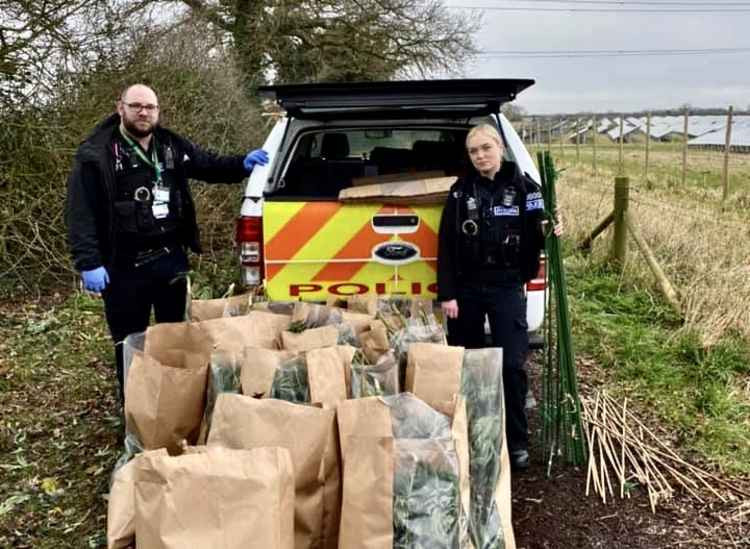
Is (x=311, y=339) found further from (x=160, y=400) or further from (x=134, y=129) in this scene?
(x=134, y=129)

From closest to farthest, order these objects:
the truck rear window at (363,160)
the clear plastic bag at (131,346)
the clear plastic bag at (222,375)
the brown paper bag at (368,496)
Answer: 1. the brown paper bag at (368,496)
2. the clear plastic bag at (222,375)
3. the clear plastic bag at (131,346)
4. the truck rear window at (363,160)

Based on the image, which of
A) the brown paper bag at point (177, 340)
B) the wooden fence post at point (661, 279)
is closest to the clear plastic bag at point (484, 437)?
the brown paper bag at point (177, 340)

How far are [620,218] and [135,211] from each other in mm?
4813

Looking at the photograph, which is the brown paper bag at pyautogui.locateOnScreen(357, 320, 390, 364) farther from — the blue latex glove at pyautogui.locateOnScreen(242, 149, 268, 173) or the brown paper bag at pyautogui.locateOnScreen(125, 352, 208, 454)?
the blue latex glove at pyautogui.locateOnScreen(242, 149, 268, 173)

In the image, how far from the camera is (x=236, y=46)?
1639 centimetres

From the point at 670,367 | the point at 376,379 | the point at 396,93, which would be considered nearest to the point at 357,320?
the point at 376,379

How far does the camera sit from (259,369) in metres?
2.44

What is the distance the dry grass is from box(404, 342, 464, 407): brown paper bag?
3.04 m

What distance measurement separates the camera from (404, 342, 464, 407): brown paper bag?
2.49 m

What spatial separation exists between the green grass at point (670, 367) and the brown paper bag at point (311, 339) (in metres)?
2.07

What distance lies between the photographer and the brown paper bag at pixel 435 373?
8.18ft

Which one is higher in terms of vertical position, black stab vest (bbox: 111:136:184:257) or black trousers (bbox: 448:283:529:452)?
black stab vest (bbox: 111:136:184:257)

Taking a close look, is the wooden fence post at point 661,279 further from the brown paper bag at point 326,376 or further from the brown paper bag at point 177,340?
the brown paper bag at point 177,340

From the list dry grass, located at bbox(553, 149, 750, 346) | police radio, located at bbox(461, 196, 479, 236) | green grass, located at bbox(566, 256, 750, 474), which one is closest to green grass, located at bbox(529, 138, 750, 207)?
dry grass, located at bbox(553, 149, 750, 346)
